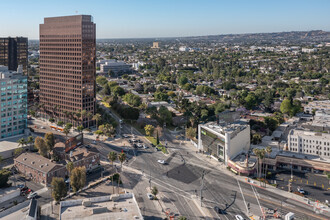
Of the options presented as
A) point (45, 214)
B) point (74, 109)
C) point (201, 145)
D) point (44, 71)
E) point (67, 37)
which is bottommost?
point (45, 214)

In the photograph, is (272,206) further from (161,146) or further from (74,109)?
(74,109)

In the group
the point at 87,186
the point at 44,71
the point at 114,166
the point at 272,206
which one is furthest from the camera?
the point at 44,71

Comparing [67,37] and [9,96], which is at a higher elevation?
[67,37]

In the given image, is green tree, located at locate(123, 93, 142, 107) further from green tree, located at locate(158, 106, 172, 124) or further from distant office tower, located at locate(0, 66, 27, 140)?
distant office tower, located at locate(0, 66, 27, 140)

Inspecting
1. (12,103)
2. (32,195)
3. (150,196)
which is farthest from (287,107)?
(12,103)

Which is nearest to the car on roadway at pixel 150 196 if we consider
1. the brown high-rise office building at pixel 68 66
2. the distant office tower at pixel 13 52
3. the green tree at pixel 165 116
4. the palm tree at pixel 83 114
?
the palm tree at pixel 83 114

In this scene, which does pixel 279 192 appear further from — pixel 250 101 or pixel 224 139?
Answer: pixel 250 101

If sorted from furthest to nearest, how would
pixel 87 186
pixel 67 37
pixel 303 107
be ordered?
pixel 303 107 → pixel 67 37 → pixel 87 186

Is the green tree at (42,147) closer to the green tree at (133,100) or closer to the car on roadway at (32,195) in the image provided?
the car on roadway at (32,195)

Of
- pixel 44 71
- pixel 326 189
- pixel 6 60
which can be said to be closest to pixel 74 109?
pixel 44 71
